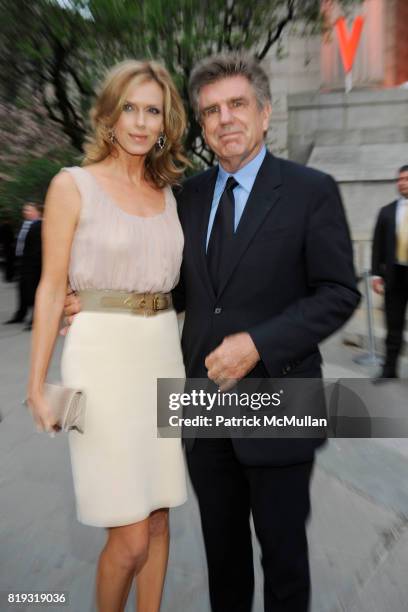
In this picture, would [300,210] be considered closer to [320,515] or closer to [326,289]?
[326,289]

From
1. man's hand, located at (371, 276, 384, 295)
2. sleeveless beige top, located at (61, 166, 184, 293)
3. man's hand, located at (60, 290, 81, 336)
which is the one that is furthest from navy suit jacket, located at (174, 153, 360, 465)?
man's hand, located at (371, 276, 384, 295)

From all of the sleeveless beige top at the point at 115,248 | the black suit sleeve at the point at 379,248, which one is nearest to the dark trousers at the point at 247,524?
the sleeveless beige top at the point at 115,248

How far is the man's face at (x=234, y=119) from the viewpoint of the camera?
6.80ft

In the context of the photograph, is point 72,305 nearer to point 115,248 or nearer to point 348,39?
point 115,248

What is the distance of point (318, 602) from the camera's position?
2600 millimetres

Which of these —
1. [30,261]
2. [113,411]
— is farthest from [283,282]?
[30,261]

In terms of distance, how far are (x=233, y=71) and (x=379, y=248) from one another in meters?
4.38

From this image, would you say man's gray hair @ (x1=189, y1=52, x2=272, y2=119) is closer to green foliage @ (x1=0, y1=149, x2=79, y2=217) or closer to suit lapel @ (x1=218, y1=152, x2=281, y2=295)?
suit lapel @ (x1=218, y1=152, x2=281, y2=295)

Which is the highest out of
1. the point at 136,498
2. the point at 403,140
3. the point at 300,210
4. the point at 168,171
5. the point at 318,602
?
the point at 403,140

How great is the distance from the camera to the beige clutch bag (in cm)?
199

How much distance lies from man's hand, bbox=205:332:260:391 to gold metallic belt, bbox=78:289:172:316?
391mm

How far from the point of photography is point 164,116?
91.3 inches

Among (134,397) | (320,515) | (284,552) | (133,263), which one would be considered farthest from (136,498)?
(320,515)

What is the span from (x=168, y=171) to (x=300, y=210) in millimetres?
685
